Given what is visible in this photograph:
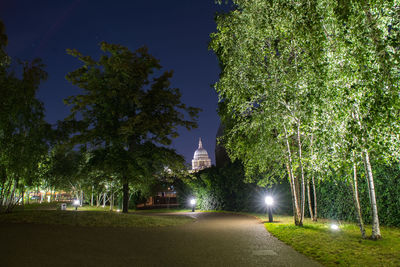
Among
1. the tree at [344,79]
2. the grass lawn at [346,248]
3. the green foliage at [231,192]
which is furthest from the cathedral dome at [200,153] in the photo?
the grass lawn at [346,248]

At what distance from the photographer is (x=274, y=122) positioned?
9.91 meters

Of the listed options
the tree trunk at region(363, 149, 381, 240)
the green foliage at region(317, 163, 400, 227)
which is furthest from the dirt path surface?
the green foliage at region(317, 163, 400, 227)

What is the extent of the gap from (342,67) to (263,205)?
16.1 meters

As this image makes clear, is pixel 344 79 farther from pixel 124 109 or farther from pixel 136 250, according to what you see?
pixel 124 109

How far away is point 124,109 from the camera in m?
15.6

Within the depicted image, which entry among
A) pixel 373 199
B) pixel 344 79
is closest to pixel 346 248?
pixel 373 199

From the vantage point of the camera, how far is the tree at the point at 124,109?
572 inches

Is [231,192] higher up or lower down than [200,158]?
lower down

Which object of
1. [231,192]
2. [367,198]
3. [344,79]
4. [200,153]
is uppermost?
[200,153]

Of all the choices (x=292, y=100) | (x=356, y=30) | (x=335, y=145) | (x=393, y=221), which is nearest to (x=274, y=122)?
(x=292, y=100)

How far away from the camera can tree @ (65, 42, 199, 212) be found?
47.7ft

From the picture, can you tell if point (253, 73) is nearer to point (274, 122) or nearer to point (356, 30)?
point (274, 122)

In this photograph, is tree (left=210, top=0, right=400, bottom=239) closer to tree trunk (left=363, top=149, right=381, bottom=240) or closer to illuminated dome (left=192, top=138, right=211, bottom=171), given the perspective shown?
tree trunk (left=363, top=149, right=381, bottom=240)

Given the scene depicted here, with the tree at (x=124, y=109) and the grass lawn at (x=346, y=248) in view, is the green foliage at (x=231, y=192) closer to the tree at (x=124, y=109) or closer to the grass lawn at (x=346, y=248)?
the tree at (x=124, y=109)
